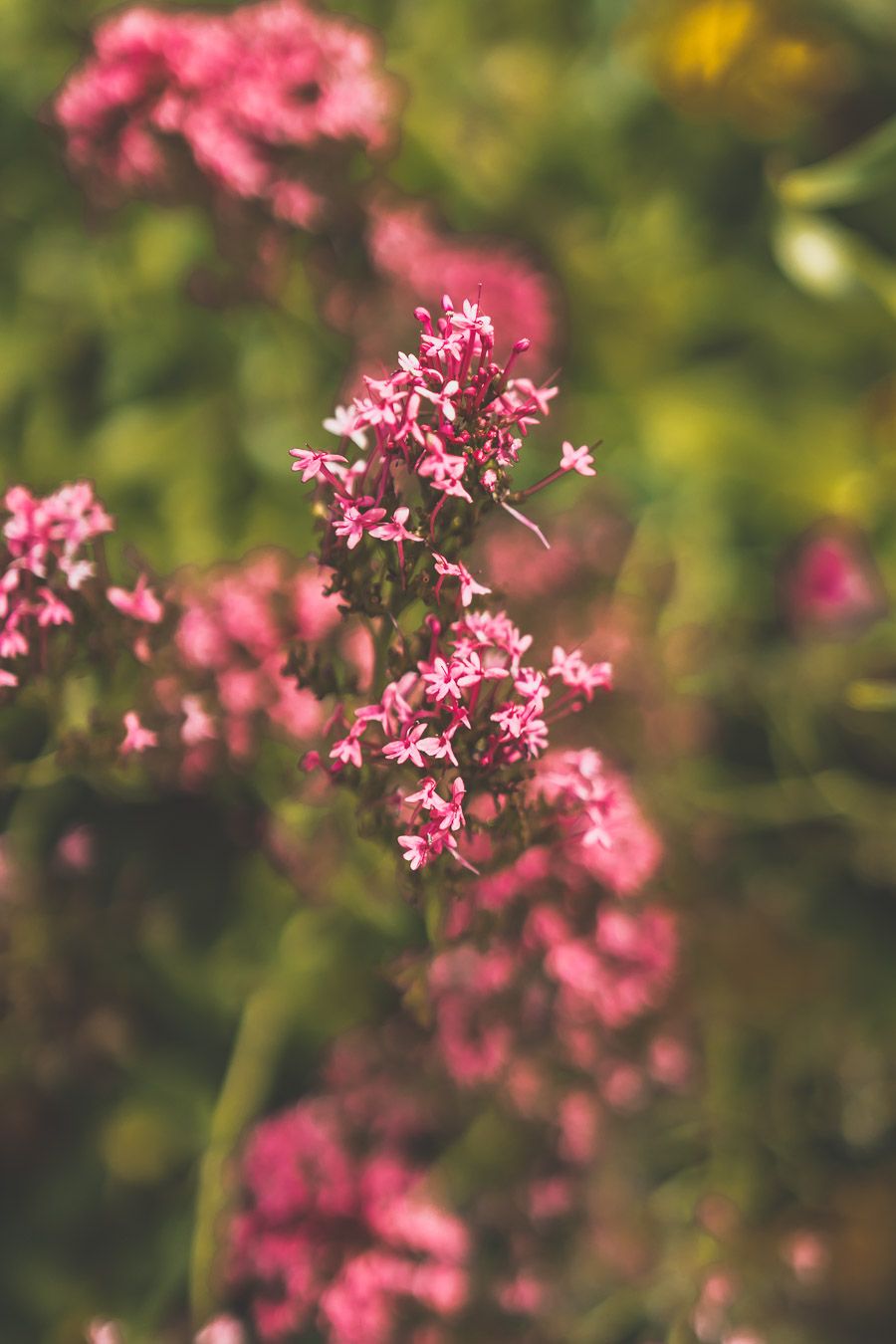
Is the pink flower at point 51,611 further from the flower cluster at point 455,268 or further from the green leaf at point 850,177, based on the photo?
the green leaf at point 850,177

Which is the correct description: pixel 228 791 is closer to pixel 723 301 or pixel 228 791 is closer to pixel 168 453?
pixel 168 453

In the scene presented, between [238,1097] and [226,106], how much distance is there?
55 centimetres

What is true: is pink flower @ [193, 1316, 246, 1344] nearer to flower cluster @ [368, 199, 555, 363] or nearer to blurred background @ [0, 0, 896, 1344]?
blurred background @ [0, 0, 896, 1344]

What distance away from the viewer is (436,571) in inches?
13.6

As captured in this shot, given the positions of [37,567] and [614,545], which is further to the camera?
[614,545]

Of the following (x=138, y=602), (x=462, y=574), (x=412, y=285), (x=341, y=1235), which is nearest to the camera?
(x=462, y=574)

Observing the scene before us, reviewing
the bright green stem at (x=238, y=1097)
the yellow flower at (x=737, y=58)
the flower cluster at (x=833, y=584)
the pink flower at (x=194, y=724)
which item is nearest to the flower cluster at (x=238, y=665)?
the pink flower at (x=194, y=724)

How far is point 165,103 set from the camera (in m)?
0.59

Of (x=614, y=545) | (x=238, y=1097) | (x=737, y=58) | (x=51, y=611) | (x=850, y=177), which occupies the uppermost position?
(x=737, y=58)

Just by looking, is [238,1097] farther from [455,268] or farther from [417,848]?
[455,268]

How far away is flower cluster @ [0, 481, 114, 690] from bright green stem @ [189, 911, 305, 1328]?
0.25 m

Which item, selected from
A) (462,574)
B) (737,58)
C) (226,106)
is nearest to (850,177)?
(737,58)

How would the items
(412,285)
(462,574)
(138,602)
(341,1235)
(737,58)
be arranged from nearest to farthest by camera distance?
(462,574), (138,602), (341,1235), (412,285), (737,58)

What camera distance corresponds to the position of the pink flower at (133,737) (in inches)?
16.8
